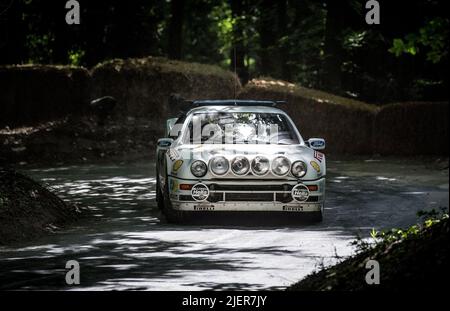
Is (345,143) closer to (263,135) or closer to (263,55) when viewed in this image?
(263,135)

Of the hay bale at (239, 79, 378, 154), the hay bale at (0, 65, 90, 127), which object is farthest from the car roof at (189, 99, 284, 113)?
the hay bale at (0, 65, 90, 127)

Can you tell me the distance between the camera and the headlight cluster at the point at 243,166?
1318 cm

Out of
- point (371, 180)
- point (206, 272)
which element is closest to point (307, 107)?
point (371, 180)

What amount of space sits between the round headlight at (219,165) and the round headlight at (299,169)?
86 cm

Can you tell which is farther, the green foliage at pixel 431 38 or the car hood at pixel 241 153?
the car hood at pixel 241 153

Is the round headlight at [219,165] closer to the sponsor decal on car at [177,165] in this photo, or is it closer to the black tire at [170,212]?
the sponsor decal on car at [177,165]

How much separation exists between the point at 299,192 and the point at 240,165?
0.85 metres

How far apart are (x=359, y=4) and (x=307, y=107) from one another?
18.7ft

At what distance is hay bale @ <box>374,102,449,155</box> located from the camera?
91.3 ft

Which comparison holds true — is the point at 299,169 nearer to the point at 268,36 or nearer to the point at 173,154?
the point at 173,154

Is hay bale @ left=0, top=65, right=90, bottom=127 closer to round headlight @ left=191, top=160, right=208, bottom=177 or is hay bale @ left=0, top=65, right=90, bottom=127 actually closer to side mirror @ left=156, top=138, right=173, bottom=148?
side mirror @ left=156, top=138, right=173, bottom=148

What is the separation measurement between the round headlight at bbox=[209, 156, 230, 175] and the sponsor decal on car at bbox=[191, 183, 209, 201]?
0.24 m

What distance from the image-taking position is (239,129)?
46.9ft

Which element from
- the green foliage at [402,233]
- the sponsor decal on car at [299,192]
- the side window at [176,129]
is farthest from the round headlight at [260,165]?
the green foliage at [402,233]
